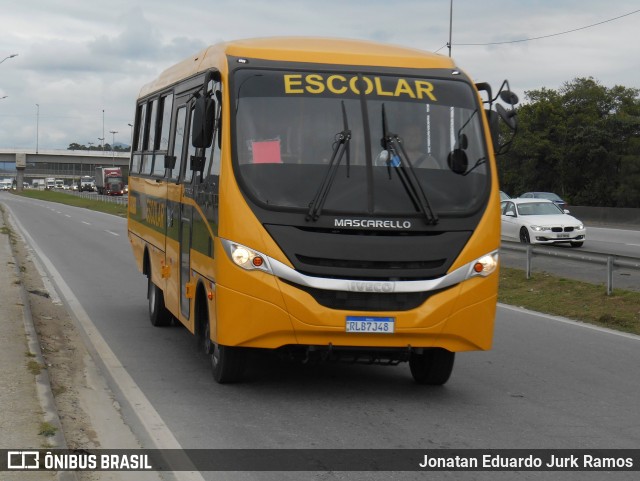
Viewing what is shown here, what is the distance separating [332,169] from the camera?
8.82 metres

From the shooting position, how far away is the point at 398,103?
9.21m

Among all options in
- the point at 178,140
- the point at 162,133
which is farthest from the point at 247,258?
the point at 162,133

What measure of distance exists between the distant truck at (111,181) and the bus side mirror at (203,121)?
10757 centimetres

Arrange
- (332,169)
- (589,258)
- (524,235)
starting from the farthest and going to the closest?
(524,235), (589,258), (332,169)

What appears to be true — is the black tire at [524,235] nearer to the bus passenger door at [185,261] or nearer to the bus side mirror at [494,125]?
the bus passenger door at [185,261]

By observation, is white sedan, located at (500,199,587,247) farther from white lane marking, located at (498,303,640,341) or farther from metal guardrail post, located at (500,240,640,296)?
white lane marking, located at (498,303,640,341)

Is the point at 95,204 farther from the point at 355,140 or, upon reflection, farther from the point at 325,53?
the point at 355,140

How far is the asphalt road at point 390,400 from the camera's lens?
7.47 metres

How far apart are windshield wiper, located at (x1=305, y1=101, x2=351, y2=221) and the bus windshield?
19 millimetres

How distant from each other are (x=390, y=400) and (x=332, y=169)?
1978 millimetres

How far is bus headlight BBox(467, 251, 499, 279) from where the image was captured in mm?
8828

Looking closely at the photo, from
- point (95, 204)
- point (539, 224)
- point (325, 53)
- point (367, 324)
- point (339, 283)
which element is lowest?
point (95, 204)

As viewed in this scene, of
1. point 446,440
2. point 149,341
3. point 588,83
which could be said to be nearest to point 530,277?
point 149,341

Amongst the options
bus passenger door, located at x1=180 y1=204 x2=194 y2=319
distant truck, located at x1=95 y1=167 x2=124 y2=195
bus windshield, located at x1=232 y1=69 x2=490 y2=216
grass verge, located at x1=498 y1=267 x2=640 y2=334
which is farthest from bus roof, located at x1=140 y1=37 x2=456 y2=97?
distant truck, located at x1=95 y1=167 x2=124 y2=195
